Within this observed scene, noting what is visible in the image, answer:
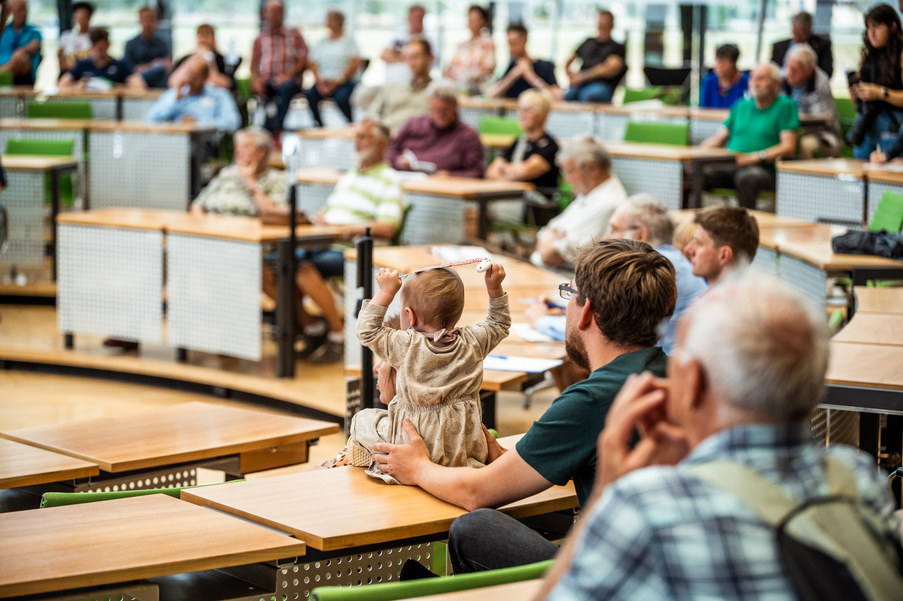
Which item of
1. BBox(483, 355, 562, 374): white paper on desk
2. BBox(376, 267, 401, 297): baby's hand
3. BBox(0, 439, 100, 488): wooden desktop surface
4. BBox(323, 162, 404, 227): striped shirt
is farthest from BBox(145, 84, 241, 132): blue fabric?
BBox(376, 267, 401, 297): baby's hand

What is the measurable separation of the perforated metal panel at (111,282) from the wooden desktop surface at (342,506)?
133 inches

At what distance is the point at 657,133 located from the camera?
753 centimetres

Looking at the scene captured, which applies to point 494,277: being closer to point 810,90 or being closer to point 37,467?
point 37,467

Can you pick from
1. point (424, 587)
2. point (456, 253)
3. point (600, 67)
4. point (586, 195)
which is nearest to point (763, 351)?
point (424, 587)

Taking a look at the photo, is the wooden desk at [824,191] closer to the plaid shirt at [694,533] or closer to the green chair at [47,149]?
the plaid shirt at [694,533]

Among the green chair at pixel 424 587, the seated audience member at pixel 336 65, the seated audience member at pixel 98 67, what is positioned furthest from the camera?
the seated audience member at pixel 98 67

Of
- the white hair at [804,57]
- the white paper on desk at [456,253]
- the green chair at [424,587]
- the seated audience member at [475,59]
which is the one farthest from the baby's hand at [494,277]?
the seated audience member at [475,59]

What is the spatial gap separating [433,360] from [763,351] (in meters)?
1.10

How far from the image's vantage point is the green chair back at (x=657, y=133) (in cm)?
736

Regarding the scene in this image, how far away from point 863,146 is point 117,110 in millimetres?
6577

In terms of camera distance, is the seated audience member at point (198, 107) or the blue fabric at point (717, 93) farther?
the blue fabric at point (717, 93)

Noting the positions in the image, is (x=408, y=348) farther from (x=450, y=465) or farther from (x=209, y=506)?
(x=209, y=506)

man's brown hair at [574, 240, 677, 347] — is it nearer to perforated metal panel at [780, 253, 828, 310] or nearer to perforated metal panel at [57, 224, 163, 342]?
perforated metal panel at [780, 253, 828, 310]

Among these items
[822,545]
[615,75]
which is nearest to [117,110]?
[615,75]
